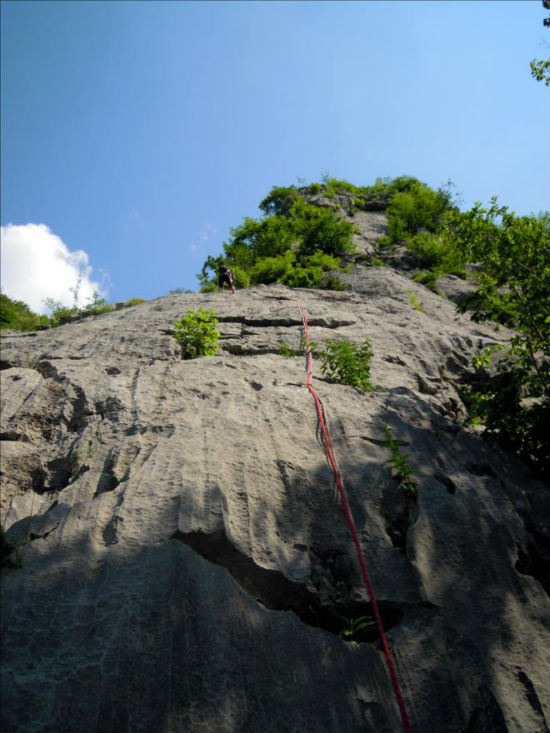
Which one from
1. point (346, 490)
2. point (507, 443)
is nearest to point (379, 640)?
point (346, 490)

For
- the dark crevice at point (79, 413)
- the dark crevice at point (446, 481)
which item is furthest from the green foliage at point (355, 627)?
the dark crevice at point (79, 413)

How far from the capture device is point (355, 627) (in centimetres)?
388

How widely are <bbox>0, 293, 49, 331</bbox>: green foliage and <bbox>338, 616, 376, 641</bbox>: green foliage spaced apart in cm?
1207

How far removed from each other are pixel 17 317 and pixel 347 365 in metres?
11.6

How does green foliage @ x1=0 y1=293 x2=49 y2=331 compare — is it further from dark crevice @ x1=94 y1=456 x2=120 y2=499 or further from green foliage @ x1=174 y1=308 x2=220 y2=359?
dark crevice @ x1=94 y1=456 x2=120 y2=499

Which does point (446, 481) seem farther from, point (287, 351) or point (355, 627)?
point (287, 351)

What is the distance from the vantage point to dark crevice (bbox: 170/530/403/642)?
3.91 metres

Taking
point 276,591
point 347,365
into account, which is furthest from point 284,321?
point 276,591

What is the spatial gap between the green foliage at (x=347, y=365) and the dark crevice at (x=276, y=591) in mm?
3341

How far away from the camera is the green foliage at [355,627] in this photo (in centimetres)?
382

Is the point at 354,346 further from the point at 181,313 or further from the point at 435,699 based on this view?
the point at 435,699

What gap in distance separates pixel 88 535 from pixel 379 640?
237 centimetres

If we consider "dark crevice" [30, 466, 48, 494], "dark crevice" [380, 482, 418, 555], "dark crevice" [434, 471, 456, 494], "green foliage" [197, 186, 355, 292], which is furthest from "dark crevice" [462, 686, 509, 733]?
"green foliage" [197, 186, 355, 292]

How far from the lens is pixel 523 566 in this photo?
4.64 meters
